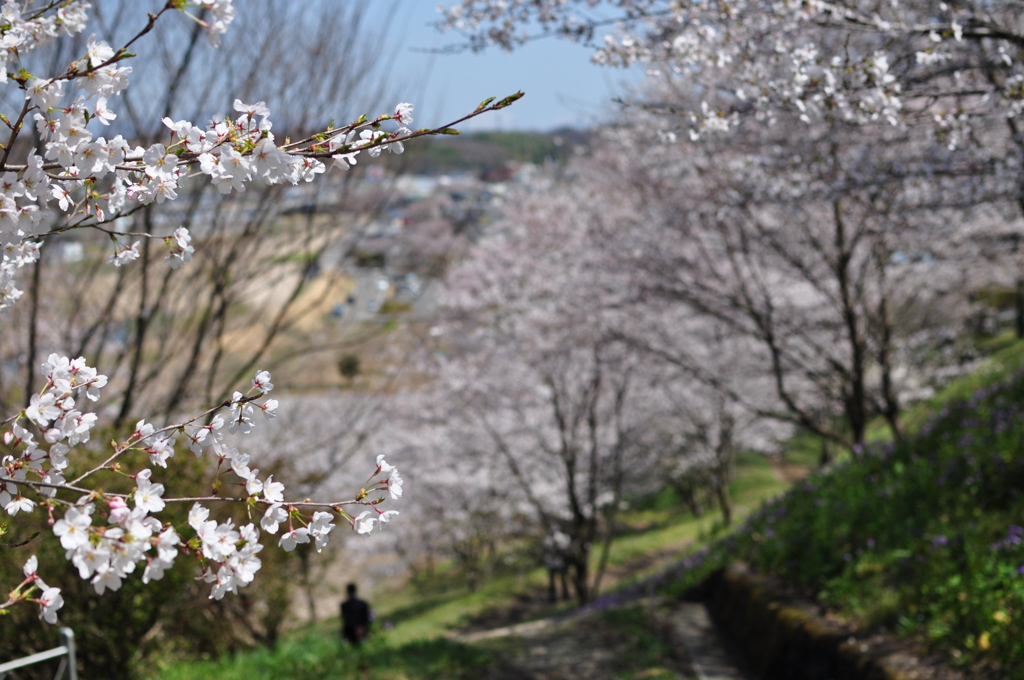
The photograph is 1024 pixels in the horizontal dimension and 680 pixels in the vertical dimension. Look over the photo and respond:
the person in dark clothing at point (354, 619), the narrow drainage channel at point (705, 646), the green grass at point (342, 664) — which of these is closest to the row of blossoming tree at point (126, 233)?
the green grass at point (342, 664)

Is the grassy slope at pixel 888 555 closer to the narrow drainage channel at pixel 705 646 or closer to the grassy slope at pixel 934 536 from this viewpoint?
the grassy slope at pixel 934 536

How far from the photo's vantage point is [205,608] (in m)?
7.62

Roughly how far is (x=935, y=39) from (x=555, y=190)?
12280mm

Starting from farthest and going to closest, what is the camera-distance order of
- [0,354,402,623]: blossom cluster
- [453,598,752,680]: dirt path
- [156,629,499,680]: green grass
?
1. [453,598,752,680]: dirt path
2. [156,629,499,680]: green grass
3. [0,354,402,623]: blossom cluster

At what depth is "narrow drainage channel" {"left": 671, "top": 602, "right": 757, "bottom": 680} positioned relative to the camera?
259 inches

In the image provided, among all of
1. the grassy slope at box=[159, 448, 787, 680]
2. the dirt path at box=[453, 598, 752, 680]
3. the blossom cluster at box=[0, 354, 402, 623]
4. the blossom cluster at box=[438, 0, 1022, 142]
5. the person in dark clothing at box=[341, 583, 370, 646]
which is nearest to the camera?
the blossom cluster at box=[0, 354, 402, 623]

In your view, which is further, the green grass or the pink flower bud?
the green grass

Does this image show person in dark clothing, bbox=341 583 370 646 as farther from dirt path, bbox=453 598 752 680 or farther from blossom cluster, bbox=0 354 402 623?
blossom cluster, bbox=0 354 402 623

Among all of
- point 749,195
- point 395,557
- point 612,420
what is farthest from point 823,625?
point 395,557

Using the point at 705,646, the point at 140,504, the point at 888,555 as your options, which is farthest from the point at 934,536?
the point at 140,504

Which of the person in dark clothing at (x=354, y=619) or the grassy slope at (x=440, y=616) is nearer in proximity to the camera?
the grassy slope at (x=440, y=616)

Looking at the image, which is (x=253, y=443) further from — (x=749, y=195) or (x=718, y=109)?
(x=718, y=109)

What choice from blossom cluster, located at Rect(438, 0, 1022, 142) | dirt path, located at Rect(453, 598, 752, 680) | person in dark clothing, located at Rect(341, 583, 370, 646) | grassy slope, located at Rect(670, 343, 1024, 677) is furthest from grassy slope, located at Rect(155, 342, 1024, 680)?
blossom cluster, located at Rect(438, 0, 1022, 142)

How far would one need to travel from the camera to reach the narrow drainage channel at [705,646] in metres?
6.57
